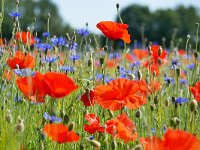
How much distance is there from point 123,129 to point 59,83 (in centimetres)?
29

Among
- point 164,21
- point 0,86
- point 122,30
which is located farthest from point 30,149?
point 164,21

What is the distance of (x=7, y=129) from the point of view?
84.6 inches

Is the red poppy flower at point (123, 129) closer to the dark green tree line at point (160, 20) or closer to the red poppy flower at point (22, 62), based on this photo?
the red poppy flower at point (22, 62)

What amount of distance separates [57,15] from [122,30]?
49757mm

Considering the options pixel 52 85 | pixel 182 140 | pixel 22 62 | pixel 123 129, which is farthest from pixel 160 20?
pixel 182 140

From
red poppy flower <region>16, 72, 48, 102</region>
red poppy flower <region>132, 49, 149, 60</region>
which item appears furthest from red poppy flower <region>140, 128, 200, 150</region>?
red poppy flower <region>132, 49, 149, 60</region>

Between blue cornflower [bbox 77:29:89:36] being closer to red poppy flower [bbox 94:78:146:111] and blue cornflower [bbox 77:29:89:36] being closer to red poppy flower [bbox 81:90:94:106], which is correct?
red poppy flower [bbox 81:90:94:106]

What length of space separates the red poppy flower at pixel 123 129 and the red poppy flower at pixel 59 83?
0.80 ft

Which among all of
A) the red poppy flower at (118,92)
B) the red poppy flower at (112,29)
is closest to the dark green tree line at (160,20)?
the red poppy flower at (112,29)

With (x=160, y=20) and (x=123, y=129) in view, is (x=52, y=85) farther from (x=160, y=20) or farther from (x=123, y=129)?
(x=160, y=20)

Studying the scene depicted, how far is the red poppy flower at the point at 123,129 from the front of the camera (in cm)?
201

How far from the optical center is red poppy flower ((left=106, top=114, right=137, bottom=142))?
6.60ft

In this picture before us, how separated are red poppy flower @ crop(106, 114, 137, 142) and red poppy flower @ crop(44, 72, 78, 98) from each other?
0.24 m

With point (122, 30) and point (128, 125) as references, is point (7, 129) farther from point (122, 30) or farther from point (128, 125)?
point (122, 30)
